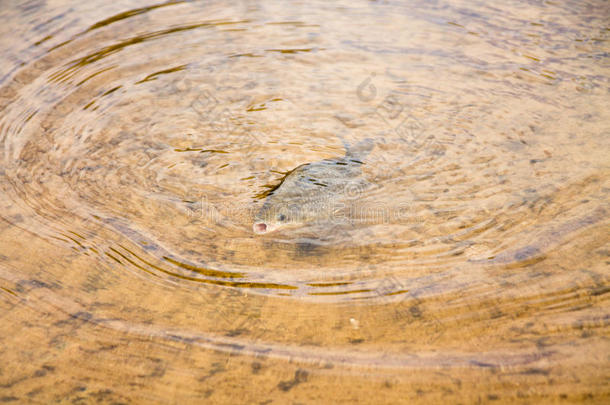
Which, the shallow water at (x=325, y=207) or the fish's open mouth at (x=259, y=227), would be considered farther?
the fish's open mouth at (x=259, y=227)

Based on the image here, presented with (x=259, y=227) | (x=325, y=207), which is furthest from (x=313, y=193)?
(x=259, y=227)

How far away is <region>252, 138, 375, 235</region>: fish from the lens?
339 cm

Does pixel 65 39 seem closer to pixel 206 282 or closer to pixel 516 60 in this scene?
pixel 206 282

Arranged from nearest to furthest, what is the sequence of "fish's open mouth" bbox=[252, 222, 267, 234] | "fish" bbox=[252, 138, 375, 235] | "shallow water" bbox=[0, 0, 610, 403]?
"shallow water" bbox=[0, 0, 610, 403], "fish's open mouth" bbox=[252, 222, 267, 234], "fish" bbox=[252, 138, 375, 235]

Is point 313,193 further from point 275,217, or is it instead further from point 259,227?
point 259,227

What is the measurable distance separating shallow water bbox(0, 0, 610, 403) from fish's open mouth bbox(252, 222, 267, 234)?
0.14ft

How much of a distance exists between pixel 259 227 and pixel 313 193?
59 centimetres

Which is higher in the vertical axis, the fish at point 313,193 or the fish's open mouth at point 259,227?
the fish's open mouth at point 259,227

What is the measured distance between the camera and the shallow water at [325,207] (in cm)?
229

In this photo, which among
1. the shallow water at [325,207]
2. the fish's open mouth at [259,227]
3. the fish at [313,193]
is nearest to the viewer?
the shallow water at [325,207]

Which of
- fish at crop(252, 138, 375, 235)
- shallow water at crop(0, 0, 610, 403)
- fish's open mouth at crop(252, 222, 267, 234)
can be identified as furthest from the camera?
fish at crop(252, 138, 375, 235)

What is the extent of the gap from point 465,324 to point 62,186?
10.2 feet

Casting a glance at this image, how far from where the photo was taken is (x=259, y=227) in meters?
3.29

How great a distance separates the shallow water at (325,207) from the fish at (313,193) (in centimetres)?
7
